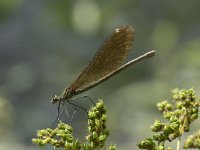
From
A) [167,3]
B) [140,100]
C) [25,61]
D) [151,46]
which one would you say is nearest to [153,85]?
[140,100]

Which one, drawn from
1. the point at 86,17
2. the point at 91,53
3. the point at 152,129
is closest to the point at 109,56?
the point at 152,129

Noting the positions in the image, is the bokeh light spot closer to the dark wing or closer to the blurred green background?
the blurred green background

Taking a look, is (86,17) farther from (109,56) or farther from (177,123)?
(177,123)

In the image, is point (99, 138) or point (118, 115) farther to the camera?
point (118, 115)

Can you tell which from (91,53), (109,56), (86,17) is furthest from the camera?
(91,53)

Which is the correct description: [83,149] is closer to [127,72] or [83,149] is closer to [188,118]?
[188,118]

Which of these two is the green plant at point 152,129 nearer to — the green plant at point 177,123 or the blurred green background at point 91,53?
the green plant at point 177,123
